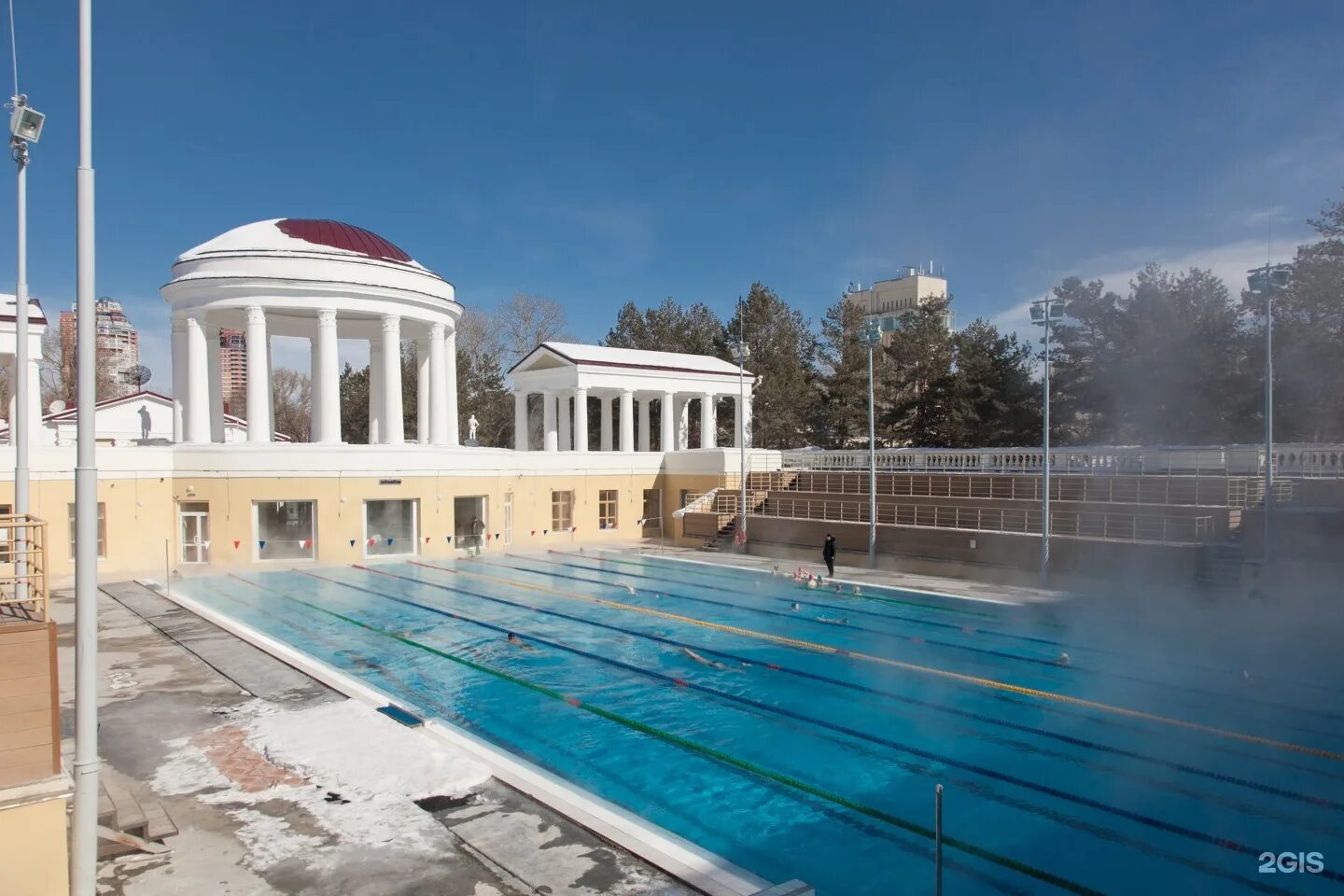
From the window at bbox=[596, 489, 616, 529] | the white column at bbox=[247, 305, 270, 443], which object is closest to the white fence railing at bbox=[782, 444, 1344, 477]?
the window at bbox=[596, 489, 616, 529]

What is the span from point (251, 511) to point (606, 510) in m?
12.6

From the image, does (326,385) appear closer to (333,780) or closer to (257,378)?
(257,378)

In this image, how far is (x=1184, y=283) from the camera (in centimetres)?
1747

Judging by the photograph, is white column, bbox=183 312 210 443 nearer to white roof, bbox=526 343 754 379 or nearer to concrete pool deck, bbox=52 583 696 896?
white roof, bbox=526 343 754 379

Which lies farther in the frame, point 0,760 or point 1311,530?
point 1311,530

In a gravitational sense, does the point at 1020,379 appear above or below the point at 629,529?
above

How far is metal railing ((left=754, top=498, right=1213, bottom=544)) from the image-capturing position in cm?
1930

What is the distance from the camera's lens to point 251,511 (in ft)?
83.7

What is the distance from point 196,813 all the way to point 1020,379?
3351cm

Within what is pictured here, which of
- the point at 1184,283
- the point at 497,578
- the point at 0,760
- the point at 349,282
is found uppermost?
the point at 349,282

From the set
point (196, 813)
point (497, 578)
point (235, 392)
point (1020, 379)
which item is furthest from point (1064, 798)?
point (235, 392)

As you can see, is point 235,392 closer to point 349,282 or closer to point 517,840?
point 349,282

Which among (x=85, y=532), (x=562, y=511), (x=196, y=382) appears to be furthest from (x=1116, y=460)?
(x=196, y=382)

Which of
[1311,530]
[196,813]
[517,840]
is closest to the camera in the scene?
[517,840]
